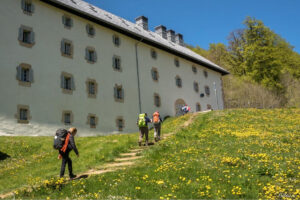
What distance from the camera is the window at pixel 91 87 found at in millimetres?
27047

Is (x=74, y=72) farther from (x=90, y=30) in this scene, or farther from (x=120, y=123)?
(x=120, y=123)

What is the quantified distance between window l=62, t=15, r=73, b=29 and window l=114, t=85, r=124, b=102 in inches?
280

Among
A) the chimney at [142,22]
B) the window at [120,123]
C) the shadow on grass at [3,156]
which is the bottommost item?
the shadow on grass at [3,156]

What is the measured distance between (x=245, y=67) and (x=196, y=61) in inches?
486

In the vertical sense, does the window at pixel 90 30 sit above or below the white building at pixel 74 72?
above

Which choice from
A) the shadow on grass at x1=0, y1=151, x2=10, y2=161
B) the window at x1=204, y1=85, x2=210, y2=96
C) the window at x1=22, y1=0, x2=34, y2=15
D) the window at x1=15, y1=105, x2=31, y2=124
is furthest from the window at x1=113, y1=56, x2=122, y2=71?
the window at x1=204, y1=85, x2=210, y2=96

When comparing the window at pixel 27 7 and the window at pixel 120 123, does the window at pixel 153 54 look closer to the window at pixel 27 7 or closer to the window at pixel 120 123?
the window at pixel 120 123

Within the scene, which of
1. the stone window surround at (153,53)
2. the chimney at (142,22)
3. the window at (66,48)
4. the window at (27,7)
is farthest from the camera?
the chimney at (142,22)

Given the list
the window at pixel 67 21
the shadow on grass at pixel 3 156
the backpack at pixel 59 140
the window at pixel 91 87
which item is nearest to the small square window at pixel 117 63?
the window at pixel 91 87

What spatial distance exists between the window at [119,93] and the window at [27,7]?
10132 mm

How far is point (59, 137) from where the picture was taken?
10484mm

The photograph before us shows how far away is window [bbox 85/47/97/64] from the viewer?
27984 millimetres

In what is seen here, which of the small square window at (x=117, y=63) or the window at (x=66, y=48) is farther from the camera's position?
the small square window at (x=117, y=63)

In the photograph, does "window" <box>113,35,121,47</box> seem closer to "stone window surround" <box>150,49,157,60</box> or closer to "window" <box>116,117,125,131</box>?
"stone window surround" <box>150,49,157,60</box>
